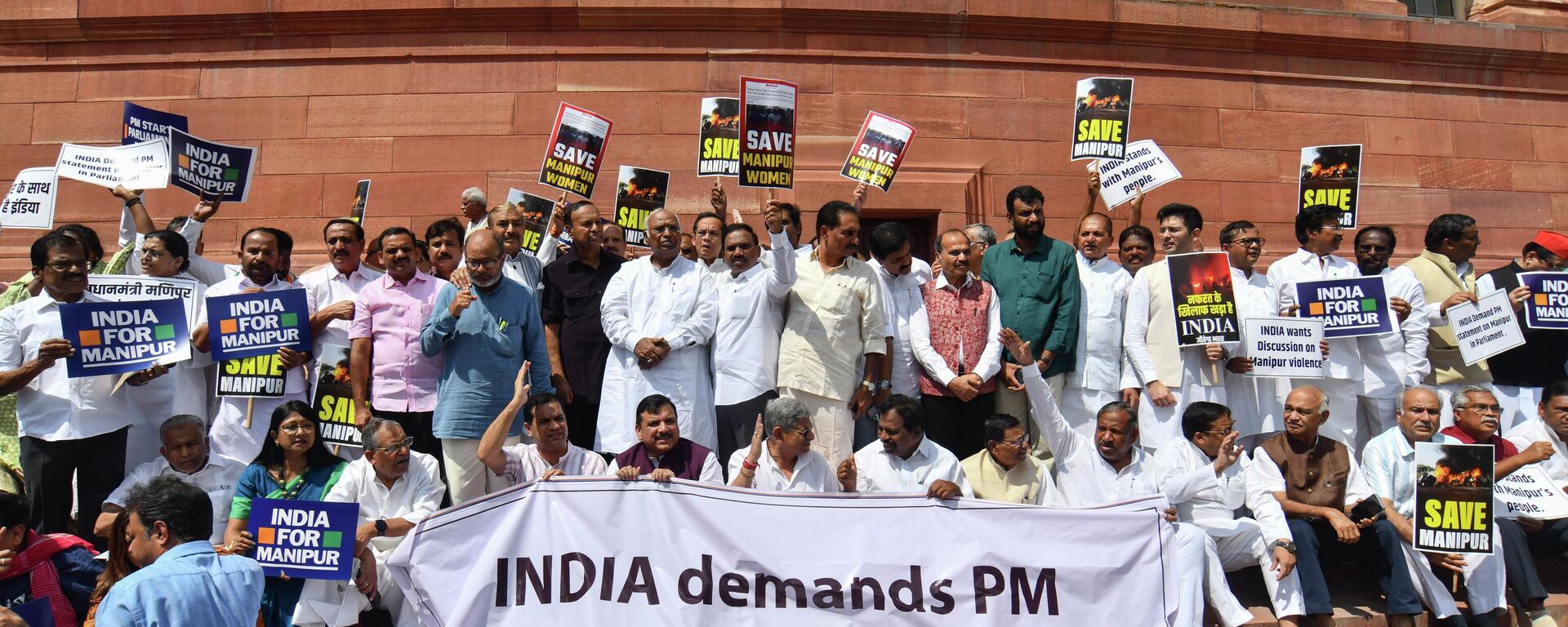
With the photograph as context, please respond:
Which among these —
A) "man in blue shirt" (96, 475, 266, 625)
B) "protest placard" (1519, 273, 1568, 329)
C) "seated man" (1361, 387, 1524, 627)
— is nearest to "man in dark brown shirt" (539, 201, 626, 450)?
"man in blue shirt" (96, 475, 266, 625)

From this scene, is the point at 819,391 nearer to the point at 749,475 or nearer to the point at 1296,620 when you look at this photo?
the point at 749,475

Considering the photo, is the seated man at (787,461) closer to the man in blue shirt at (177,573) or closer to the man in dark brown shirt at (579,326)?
the man in dark brown shirt at (579,326)

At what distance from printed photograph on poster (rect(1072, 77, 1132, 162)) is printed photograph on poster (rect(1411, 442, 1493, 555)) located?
3.58m

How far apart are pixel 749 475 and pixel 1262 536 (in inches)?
120

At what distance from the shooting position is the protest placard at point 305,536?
6727mm

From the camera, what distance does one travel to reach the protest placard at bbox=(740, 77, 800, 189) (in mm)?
9375

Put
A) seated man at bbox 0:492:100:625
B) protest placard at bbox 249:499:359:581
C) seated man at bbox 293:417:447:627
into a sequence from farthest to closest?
1. seated man at bbox 293:417:447:627
2. protest placard at bbox 249:499:359:581
3. seated man at bbox 0:492:100:625

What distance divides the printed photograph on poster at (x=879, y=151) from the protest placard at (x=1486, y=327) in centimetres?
420

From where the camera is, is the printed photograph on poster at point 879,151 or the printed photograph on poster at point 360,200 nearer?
the printed photograph on poster at point 879,151

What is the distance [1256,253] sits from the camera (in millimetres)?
9586

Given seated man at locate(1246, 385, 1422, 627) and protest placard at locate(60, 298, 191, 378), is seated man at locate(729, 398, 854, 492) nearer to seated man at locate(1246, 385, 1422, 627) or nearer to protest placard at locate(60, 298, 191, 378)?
seated man at locate(1246, 385, 1422, 627)

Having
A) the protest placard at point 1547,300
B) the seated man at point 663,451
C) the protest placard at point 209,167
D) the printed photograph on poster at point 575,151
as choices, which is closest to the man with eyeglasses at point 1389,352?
the protest placard at point 1547,300

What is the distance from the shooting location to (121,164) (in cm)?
950

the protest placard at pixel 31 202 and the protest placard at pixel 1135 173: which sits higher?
→ the protest placard at pixel 1135 173
